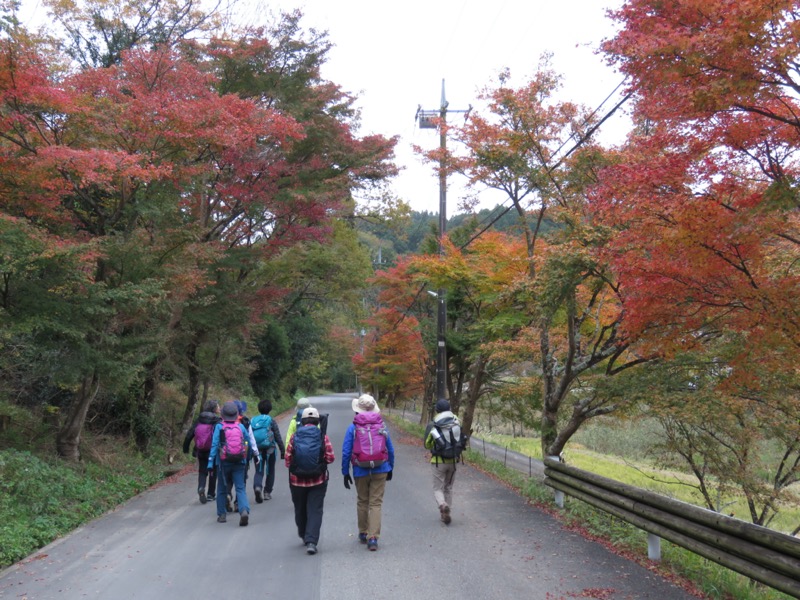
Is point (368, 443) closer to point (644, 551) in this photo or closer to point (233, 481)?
point (233, 481)

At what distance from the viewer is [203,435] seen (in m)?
9.77

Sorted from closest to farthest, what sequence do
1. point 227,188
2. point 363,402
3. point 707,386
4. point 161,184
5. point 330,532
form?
point 363,402, point 330,532, point 707,386, point 161,184, point 227,188

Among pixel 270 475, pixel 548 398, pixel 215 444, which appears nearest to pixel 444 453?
pixel 215 444

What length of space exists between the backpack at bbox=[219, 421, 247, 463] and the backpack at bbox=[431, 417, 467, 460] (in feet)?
8.50

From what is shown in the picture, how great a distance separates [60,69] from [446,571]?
35.0 ft

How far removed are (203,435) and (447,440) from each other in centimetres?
437

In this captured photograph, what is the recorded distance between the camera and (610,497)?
7496 mm

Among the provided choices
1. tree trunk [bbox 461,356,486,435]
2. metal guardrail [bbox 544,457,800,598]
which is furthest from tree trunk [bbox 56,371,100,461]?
tree trunk [bbox 461,356,486,435]

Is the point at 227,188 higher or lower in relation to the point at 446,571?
higher

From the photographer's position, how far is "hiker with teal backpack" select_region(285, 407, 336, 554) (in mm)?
6355

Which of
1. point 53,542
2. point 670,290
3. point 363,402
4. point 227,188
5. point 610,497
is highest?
point 227,188

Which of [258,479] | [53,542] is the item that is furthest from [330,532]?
[53,542]

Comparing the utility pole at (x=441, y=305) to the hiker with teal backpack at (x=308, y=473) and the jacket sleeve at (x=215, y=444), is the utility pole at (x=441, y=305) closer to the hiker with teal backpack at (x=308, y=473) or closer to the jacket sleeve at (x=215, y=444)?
the jacket sleeve at (x=215, y=444)

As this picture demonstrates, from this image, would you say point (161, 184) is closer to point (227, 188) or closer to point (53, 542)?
point (227, 188)
